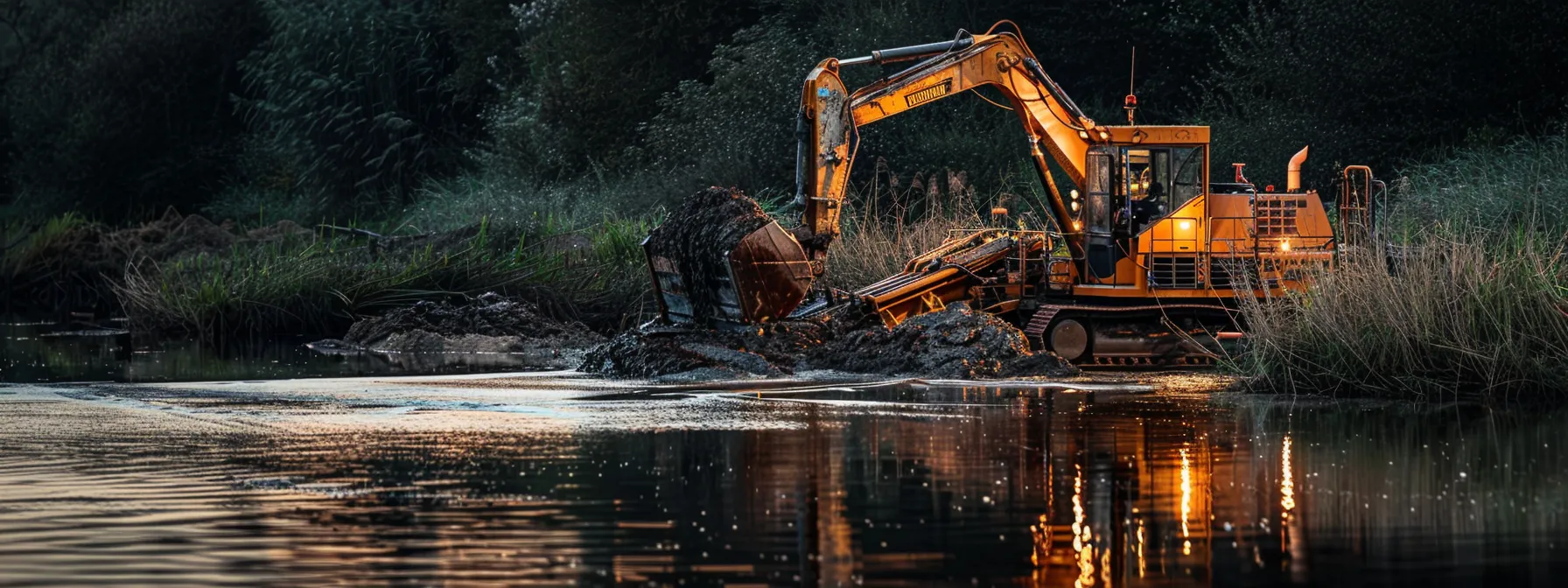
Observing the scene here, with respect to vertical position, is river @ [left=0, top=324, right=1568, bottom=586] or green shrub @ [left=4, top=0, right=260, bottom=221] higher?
green shrub @ [left=4, top=0, right=260, bottom=221]

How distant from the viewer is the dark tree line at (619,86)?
116ft

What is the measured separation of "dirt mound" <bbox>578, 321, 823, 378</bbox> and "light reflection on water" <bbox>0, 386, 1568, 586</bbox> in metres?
4.28

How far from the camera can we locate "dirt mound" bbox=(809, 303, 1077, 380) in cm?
2159

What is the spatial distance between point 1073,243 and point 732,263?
450cm

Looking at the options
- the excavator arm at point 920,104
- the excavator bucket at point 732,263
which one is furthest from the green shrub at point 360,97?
the excavator arm at point 920,104

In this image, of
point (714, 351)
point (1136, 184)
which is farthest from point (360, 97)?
point (714, 351)

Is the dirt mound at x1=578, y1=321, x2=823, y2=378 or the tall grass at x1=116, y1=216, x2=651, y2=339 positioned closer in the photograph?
the dirt mound at x1=578, y1=321, x2=823, y2=378

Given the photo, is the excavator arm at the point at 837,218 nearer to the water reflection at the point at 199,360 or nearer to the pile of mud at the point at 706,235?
the pile of mud at the point at 706,235

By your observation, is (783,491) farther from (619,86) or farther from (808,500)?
(619,86)

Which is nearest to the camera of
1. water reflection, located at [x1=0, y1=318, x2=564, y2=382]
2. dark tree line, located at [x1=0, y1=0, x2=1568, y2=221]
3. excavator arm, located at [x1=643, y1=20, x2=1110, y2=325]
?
excavator arm, located at [x1=643, y1=20, x2=1110, y2=325]

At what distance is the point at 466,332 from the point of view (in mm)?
28766

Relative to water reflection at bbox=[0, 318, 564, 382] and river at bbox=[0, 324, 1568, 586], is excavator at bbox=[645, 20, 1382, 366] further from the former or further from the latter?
river at bbox=[0, 324, 1568, 586]

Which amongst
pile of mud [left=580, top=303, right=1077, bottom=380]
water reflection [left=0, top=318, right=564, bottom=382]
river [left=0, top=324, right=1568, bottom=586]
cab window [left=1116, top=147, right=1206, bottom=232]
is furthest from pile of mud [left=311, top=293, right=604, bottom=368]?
river [left=0, top=324, right=1568, bottom=586]

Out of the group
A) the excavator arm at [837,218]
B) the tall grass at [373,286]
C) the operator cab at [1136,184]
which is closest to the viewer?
the excavator arm at [837,218]
